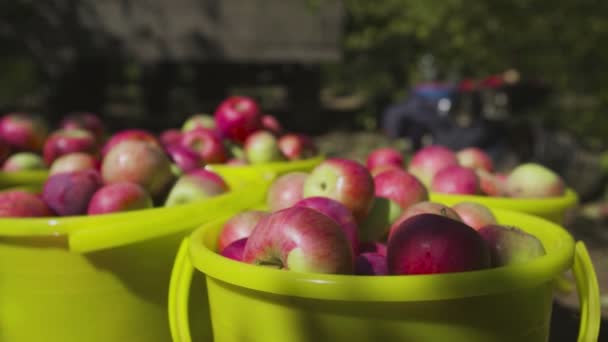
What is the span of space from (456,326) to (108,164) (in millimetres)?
1121

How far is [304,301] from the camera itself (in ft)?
2.63

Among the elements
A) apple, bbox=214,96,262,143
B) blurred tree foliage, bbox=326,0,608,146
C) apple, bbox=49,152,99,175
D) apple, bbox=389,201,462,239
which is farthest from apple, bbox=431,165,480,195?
blurred tree foliage, bbox=326,0,608,146

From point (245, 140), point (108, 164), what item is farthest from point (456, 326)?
point (245, 140)

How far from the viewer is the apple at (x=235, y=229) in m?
1.13

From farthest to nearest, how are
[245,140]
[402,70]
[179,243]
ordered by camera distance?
1. [402,70]
2. [245,140]
3. [179,243]

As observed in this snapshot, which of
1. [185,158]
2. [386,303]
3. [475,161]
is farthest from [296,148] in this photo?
[386,303]

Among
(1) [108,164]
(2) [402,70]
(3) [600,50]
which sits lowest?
(2) [402,70]

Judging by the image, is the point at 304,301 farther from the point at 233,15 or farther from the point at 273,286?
the point at 233,15

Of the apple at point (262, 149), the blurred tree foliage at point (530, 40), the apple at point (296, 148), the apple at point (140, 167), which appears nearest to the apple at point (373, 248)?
the apple at point (140, 167)

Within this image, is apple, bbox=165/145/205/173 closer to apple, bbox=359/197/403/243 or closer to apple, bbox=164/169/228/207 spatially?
apple, bbox=164/169/228/207

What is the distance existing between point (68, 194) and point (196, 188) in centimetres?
32

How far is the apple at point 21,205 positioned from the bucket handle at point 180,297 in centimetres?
51

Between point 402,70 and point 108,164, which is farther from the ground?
point 108,164

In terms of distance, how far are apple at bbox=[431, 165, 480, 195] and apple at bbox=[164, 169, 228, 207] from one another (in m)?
0.60
